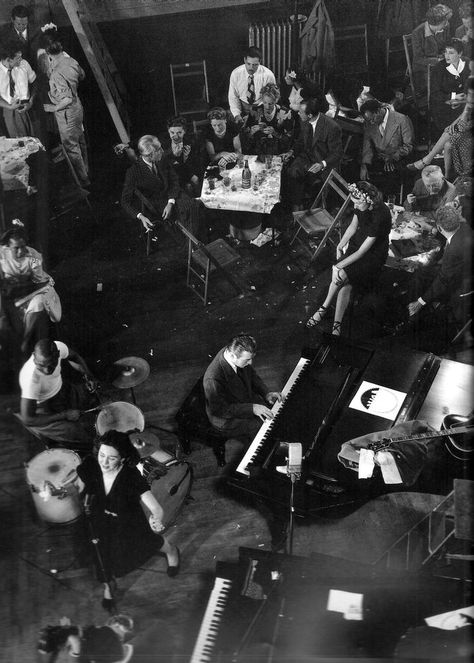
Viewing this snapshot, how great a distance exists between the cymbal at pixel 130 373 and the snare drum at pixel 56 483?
2.25 feet

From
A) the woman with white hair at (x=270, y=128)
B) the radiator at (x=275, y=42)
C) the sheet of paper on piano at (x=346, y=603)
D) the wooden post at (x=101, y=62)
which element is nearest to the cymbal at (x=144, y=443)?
the sheet of paper on piano at (x=346, y=603)

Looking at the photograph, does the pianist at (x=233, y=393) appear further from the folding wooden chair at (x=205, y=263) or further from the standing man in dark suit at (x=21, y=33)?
the standing man in dark suit at (x=21, y=33)

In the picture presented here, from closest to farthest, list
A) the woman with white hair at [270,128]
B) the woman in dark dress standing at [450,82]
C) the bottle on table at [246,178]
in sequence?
1. the bottle on table at [246,178]
2. the woman with white hair at [270,128]
3. the woman in dark dress standing at [450,82]

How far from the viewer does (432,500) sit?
493cm

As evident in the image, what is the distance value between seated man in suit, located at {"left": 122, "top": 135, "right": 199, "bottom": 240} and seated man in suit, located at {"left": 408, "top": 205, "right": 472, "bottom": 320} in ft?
8.94

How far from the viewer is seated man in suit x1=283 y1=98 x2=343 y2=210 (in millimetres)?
7863

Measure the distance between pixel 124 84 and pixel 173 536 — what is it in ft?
23.0

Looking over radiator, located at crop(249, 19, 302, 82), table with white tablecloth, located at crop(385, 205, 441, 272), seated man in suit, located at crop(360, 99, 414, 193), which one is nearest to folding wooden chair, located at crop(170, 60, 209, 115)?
radiator, located at crop(249, 19, 302, 82)

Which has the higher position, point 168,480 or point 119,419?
point 119,419

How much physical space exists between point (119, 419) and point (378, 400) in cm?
205

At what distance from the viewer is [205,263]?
24.7 feet

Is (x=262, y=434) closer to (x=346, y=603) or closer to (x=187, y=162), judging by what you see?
(x=346, y=603)

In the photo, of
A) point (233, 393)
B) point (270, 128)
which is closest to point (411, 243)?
point (270, 128)

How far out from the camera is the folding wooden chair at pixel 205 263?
7.38 meters
